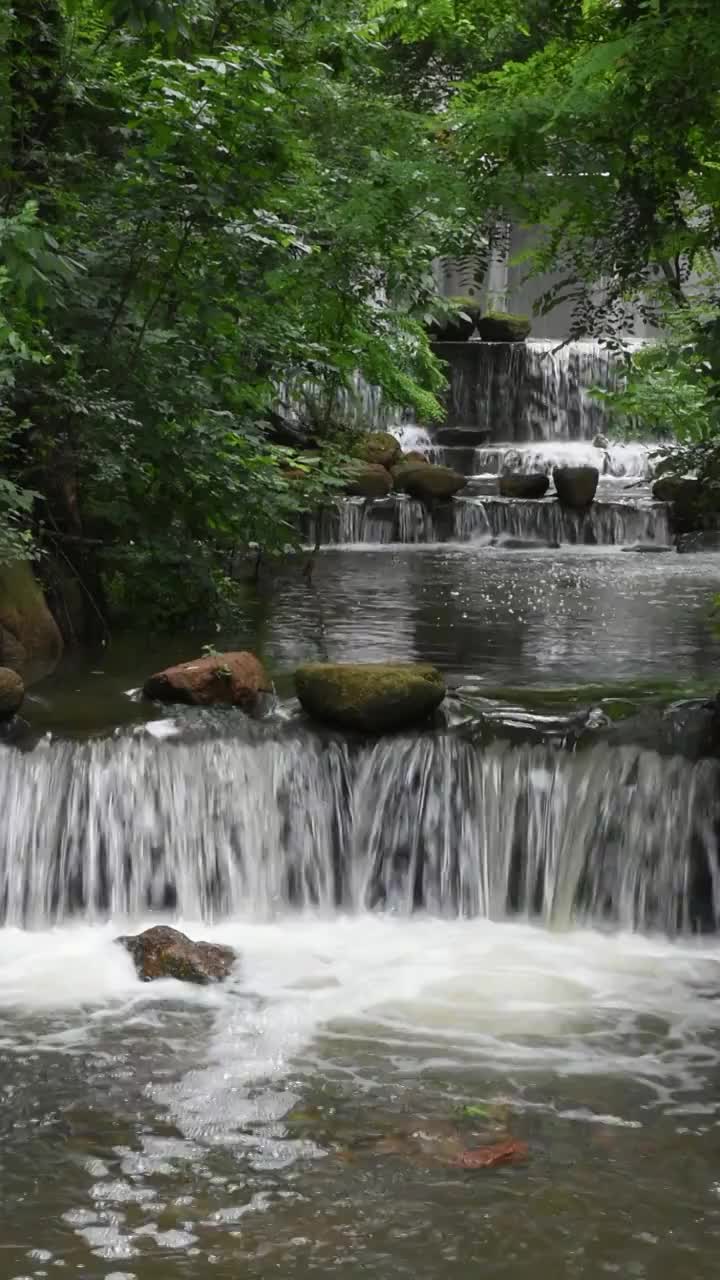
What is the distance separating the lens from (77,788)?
9.13 meters

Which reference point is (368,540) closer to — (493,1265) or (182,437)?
(182,437)

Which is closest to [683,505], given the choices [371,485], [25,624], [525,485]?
[525,485]

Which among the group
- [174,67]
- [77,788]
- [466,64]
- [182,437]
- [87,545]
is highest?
[466,64]

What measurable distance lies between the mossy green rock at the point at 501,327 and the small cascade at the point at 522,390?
1346mm

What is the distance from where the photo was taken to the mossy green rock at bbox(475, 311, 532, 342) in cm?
2797

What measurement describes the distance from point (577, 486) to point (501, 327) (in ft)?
24.9

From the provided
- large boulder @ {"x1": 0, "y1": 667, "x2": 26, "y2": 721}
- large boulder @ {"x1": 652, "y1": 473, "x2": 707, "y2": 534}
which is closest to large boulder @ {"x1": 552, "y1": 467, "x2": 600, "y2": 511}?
large boulder @ {"x1": 652, "y1": 473, "x2": 707, "y2": 534}

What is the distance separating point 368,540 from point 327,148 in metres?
8.24

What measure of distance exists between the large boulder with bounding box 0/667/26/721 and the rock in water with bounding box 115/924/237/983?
2.12 meters

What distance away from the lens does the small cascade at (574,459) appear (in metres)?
23.9

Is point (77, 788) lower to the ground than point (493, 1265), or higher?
higher

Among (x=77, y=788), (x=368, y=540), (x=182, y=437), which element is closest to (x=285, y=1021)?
(x=77, y=788)

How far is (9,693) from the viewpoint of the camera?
31.2 ft

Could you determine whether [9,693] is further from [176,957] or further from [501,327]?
[501,327]
